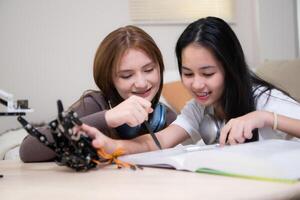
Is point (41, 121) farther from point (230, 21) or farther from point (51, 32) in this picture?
point (230, 21)

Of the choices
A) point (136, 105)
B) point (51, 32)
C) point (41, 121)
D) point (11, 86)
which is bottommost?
point (41, 121)

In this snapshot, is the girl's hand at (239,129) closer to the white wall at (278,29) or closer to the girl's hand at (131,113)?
the girl's hand at (131,113)

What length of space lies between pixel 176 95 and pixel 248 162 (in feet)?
5.87

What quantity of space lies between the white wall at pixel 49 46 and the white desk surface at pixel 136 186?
1895mm

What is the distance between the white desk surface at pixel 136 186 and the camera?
0.45 m

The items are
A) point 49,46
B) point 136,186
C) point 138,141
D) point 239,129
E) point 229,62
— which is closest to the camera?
point 136,186

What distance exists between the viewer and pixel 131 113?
865 millimetres

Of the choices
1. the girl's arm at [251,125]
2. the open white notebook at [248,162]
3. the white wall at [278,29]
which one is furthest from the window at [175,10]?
the open white notebook at [248,162]

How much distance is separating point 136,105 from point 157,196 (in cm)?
43

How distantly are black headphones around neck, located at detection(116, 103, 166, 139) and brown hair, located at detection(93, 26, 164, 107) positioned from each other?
0.45ft

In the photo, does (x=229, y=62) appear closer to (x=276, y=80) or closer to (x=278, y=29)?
(x=276, y=80)

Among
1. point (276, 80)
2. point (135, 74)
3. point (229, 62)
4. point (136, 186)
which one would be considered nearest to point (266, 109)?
point (229, 62)

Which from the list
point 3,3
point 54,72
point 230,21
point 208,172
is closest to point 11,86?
point 54,72

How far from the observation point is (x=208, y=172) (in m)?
0.60
